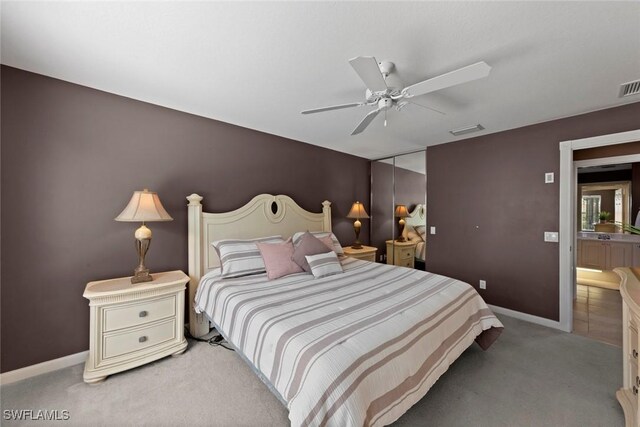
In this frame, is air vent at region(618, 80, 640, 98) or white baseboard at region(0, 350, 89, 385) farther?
air vent at region(618, 80, 640, 98)

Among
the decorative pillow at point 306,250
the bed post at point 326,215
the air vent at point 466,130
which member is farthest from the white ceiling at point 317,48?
the bed post at point 326,215

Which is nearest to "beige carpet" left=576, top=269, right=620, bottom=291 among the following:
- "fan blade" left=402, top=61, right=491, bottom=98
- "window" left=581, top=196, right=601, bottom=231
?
"window" left=581, top=196, right=601, bottom=231

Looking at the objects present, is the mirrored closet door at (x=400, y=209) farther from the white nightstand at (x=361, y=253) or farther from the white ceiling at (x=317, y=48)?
the white ceiling at (x=317, y=48)

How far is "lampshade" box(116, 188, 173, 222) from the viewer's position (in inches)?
84.3

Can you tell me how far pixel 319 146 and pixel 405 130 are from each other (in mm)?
1442

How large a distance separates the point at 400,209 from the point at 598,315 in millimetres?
2933

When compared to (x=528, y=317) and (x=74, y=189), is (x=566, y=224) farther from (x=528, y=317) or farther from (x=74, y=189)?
(x=74, y=189)

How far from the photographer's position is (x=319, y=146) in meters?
4.20

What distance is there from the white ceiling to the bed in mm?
1301

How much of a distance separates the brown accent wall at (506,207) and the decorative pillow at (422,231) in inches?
5.8

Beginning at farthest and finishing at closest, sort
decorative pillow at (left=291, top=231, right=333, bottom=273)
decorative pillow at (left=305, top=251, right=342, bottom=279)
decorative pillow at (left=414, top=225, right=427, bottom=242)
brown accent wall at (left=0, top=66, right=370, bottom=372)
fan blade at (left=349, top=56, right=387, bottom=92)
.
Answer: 1. decorative pillow at (left=414, top=225, right=427, bottom=242)
2. decorative pillow at (left=291, top=231, right=333, bottom=273)
3. decorative pillow at (left=305, top=251, right=342, bottom=279)
4. brown accent wall at (left=0, top=66, right=370, bottom=372)
5. fan blade at (left=349, top=56, right=387, bottom=92)

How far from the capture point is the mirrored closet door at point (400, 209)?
435 cm

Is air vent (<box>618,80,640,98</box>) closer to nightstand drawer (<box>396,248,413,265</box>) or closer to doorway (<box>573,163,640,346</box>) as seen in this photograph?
doorway (<box>573,163,640,346</box>)

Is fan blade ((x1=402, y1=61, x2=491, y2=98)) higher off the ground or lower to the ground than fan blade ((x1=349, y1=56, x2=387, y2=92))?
lower
